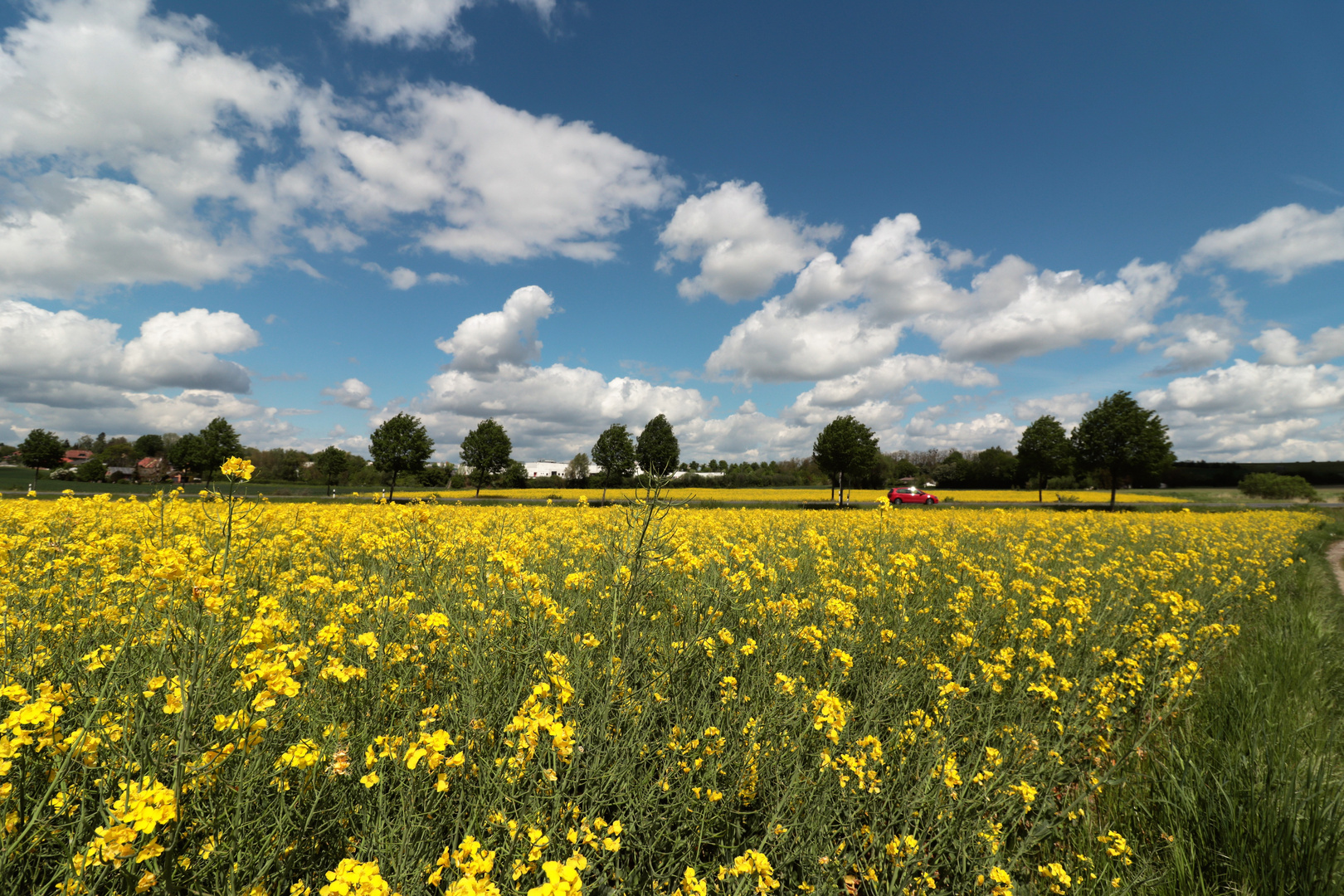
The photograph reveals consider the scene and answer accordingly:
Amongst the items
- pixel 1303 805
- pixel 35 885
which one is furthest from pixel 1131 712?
pixel 35 885

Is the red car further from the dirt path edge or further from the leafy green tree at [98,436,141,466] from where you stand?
the leafy green tree at [98,436,141,466]

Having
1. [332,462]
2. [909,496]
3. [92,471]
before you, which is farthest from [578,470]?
[92,471]

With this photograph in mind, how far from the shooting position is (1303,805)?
8.30 ft

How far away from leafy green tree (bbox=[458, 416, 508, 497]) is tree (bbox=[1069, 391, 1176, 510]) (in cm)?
3923

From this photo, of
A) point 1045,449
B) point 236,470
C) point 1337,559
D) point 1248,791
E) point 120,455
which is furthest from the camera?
point 120,455

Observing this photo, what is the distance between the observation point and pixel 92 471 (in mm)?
47312

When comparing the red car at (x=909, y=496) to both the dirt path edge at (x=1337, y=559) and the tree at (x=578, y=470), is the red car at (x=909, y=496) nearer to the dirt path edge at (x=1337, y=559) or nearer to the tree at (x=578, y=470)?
the dirt path edge at (x=1337, y=559)

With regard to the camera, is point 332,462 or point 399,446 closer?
point 399,446

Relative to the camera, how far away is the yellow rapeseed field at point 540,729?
1.66 meters

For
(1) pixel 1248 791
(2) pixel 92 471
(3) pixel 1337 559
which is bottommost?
(3) pixel 1337 559

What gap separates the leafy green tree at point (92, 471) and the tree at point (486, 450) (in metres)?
36.7

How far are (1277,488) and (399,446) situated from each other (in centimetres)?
6173

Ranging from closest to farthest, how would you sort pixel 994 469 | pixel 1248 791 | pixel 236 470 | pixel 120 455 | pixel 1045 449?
1. pixel 236 470
2. pixel 1248 791
3. pixel 1045 449
4. pixel 120 455
5. pixel 994 469

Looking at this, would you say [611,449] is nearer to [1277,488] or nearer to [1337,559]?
[1337,559]
